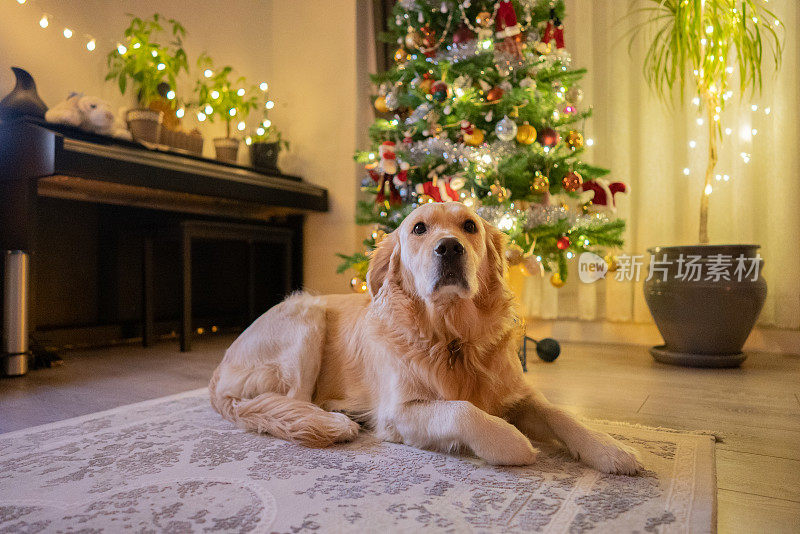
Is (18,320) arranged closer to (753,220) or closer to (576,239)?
(576,239)

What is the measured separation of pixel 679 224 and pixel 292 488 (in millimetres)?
3065

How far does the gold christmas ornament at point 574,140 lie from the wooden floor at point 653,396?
46.8 inches

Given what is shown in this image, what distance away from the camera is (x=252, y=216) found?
4496 millimetres

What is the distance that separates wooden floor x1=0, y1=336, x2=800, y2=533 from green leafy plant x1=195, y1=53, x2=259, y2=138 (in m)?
1.86

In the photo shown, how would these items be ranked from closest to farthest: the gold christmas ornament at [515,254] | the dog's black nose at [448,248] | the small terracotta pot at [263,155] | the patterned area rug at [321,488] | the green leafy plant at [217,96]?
1. the patterned area rug at [321,488]
2. the dog's black nose at [448,248]
3. the gold christmas ornament at [515,254]
4. the green leafy plant at [217,96]
5. the small terracotta pot at [263,155]

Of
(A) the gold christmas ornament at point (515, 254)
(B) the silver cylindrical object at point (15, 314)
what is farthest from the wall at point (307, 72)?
(A) the gold christmas ornament at point (515, 254)

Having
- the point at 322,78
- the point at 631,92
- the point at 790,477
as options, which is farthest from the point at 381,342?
the point at 322,78

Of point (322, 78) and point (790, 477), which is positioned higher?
point (322, 78)

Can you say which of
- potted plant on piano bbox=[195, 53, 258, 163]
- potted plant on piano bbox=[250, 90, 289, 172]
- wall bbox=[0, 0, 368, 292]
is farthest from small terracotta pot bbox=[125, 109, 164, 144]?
potted plant on piano bbox=[250, 90, 289, 172]

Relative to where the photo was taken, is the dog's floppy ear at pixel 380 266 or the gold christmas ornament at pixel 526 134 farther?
the gold christmas ornament at pixel 526 134

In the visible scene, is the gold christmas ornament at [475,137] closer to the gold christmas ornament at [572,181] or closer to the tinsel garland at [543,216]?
the tinsel garland at [543,216]

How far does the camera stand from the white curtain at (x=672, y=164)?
2.98 meters

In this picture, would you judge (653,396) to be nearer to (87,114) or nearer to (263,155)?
(87,114)

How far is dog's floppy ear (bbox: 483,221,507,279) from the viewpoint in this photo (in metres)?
1.59
